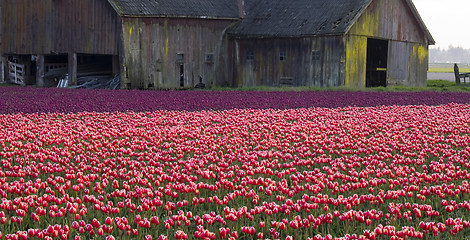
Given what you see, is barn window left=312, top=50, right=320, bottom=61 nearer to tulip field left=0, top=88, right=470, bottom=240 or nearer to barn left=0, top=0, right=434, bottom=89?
barn left=0, top=0, right=434, bottom=89

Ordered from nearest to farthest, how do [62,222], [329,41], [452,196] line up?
[62,222]
[452,196]
[329,41]

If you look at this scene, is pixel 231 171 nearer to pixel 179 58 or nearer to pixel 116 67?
pixel 116 67

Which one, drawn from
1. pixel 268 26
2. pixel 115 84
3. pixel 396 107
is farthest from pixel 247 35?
pixel 396 107

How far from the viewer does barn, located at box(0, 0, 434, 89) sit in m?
34.2

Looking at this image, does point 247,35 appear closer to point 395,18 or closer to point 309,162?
point 395,18

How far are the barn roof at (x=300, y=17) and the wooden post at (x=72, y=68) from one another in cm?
1027

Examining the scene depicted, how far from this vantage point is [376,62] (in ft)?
137

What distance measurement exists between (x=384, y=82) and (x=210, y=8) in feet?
41.6

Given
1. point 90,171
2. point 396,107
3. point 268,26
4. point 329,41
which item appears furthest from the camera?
point 268,26

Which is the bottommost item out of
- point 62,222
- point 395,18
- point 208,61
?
point 62,222

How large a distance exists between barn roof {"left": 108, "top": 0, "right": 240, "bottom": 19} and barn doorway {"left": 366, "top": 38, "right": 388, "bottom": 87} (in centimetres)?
1003

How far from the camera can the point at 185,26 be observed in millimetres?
36406

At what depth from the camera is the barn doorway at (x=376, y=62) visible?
4044cm

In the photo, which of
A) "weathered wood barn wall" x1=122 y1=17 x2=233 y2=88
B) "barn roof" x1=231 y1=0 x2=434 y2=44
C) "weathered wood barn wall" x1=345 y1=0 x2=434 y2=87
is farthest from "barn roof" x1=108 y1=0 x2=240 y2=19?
"weathered wood barn wall" x1=345 y1=0 x2=434 y2=87
